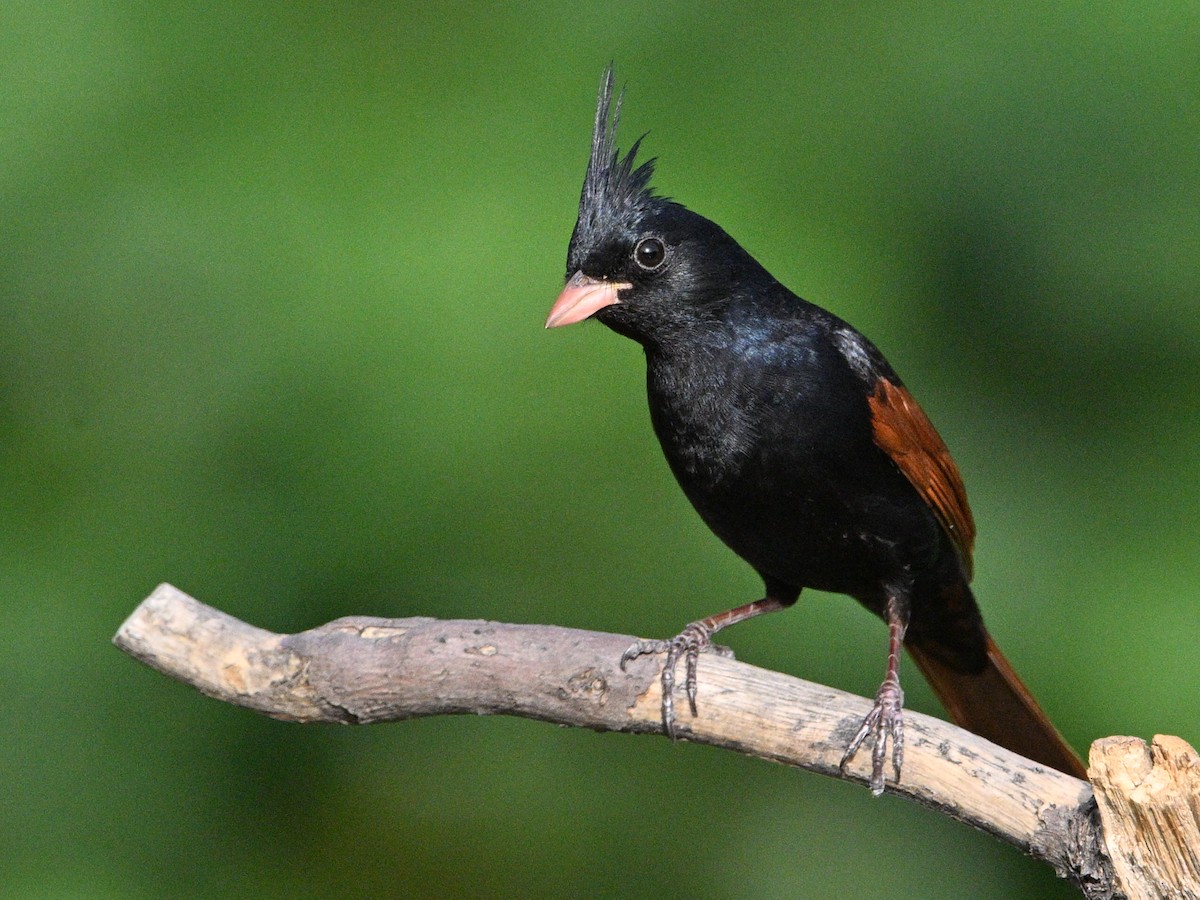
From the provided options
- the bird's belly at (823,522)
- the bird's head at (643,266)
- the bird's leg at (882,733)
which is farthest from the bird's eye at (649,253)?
the bird's leg at (882,733)

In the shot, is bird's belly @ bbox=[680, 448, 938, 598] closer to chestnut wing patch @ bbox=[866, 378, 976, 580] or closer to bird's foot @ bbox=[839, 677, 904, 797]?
chestnut wing patch @ bbox=[866, 378, 976, 580]

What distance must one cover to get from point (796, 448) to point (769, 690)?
52 cm

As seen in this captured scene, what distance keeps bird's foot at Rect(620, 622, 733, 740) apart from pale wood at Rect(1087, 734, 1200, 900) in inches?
29.4

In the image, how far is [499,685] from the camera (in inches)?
98.8

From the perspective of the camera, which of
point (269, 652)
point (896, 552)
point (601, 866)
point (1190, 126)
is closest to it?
point (269, 652)

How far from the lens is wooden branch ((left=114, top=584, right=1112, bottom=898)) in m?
2.43

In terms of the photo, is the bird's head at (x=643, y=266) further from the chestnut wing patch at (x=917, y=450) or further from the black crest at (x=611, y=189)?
the chestnut wing patch at (x=917, y=450)

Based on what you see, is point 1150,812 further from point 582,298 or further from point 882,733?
point 582,298

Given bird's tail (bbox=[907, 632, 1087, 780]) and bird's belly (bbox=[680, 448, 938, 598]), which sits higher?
bird's belly (bbox=[680, 448, 938, 598])

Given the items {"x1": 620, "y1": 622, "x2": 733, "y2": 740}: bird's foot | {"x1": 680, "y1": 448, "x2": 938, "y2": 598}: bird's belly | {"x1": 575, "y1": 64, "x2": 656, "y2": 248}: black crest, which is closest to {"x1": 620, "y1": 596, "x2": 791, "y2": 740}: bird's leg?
{"x1": 620, "y1": 622, "x2": 733, "y2": 740}: bird's foot

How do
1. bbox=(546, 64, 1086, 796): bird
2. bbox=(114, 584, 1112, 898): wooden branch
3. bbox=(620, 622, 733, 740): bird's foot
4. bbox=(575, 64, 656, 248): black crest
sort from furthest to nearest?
bbox=(575, 64, 656, 248): black crest
bbox=(546, 64, 1086, 796): bird
bbox=(620, 622, 733, 740): bird's foot
bbox=(114, 584, 1112, 898): wooden branch

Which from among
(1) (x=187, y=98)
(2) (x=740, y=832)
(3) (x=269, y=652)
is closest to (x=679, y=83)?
(1) (x=187, y=98)

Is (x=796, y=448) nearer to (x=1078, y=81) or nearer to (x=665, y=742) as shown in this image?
(x=665, y=742)

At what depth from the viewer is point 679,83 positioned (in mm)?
4340
